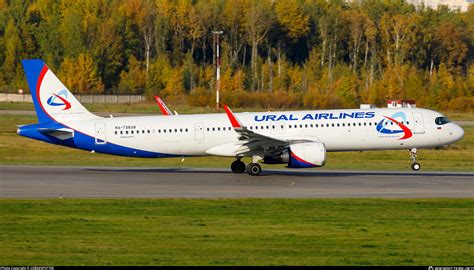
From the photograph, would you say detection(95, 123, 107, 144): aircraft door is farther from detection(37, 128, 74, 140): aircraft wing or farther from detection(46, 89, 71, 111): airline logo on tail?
detection(46, 89, 71, 111): airline logo on tail

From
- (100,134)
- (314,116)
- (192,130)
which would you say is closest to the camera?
(100,134)

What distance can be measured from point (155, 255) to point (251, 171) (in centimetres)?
2043

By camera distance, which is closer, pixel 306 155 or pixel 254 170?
pixel 306 155

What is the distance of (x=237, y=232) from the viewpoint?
80.4ft

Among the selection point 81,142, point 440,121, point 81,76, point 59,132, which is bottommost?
point 81,142

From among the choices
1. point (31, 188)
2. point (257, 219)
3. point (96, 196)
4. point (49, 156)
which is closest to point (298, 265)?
point (257, 219)

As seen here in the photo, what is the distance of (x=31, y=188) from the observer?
3469 cm

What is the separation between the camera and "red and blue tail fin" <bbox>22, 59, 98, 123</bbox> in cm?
4150

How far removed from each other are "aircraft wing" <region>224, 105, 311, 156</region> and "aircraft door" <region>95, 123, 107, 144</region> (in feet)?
19.2

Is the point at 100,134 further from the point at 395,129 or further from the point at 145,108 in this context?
the point at 145,108

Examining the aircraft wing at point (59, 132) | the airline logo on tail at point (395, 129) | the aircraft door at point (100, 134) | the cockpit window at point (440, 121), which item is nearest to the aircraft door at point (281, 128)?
the airline logo on tail at point (395, 129)

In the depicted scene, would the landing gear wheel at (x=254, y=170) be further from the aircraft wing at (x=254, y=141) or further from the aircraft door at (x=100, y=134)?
the aircraft door at (x=100, y=134)

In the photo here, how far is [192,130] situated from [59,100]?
6.08 meters

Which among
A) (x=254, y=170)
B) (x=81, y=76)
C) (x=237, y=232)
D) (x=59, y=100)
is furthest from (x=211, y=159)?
(x=81, y=76)
